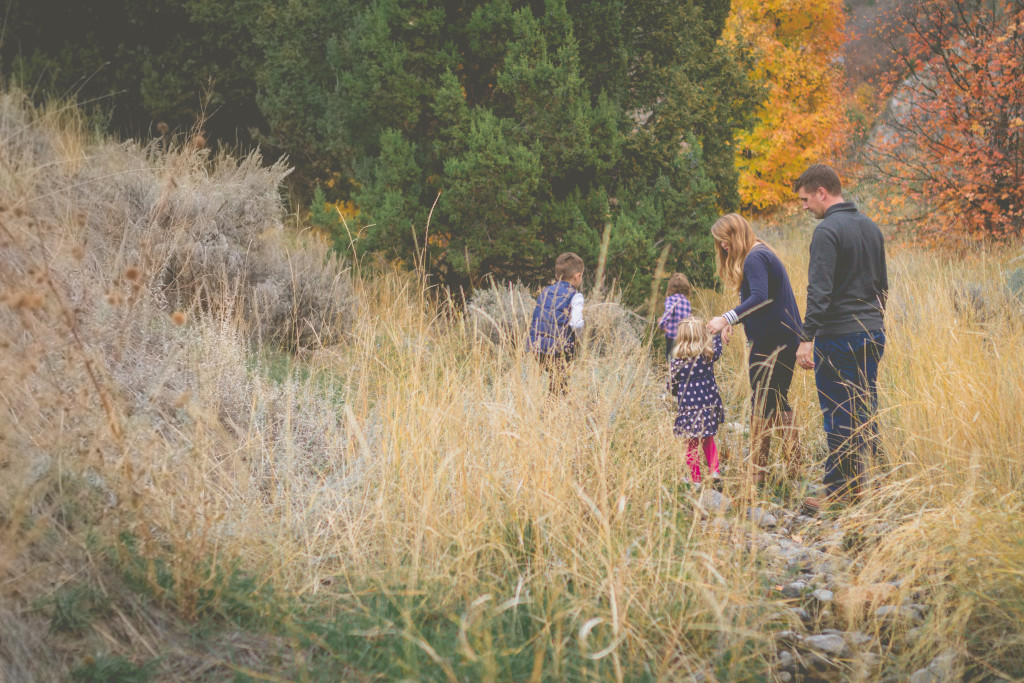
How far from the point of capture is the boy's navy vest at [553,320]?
5.49 meters

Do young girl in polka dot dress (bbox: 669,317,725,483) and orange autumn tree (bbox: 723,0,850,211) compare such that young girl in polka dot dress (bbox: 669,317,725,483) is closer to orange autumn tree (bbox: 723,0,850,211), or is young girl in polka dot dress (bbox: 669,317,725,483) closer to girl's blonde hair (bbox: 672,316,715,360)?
girl's blonde hair (bbox: 672,316,715,360)

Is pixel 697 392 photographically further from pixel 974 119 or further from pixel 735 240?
pixel 974 119

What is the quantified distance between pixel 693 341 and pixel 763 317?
17.6 inches

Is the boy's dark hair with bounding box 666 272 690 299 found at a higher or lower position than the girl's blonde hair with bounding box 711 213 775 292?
lower

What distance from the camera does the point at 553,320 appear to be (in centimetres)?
553

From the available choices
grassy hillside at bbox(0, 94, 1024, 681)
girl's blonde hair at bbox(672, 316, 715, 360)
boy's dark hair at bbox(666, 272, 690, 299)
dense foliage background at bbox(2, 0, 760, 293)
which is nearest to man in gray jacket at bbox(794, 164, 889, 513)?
grassy hillside at bbox(0, 94, 1024, 681)

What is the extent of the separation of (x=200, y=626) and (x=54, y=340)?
163 cm

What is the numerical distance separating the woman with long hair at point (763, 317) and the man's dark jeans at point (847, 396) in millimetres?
286

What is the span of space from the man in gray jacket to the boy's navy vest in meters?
1.73

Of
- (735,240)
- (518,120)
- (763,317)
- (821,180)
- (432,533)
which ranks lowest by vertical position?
(432,533)

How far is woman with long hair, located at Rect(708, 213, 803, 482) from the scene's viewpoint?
15.2ft

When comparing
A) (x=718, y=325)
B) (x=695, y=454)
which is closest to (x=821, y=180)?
(x=718, y=325)

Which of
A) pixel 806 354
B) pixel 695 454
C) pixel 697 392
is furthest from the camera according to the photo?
pixel 697 392

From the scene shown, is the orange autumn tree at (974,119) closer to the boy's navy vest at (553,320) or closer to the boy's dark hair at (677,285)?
the boy's dark hair at (677,285)
